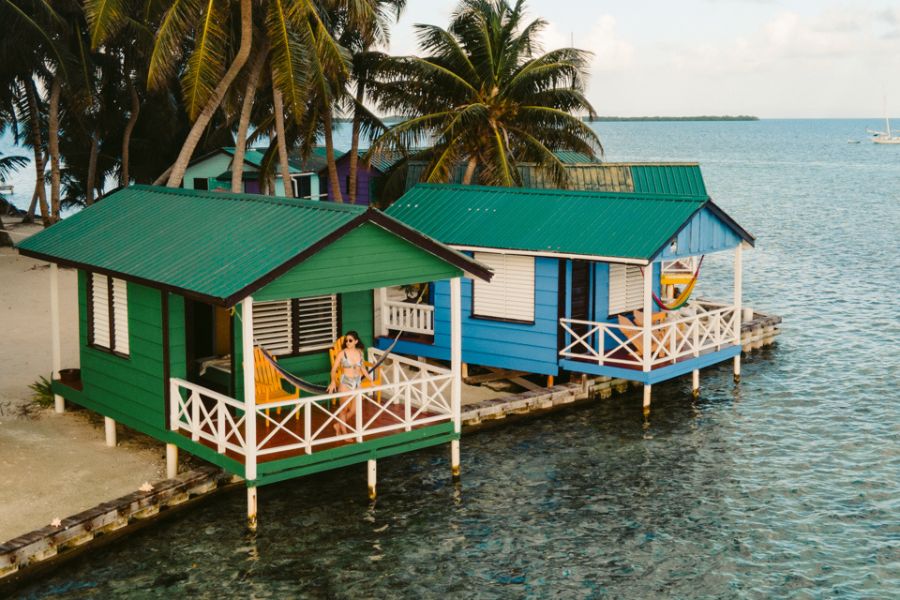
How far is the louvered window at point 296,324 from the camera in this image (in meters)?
18.9

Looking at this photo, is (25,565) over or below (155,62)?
below

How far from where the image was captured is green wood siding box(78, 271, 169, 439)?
18516 mm

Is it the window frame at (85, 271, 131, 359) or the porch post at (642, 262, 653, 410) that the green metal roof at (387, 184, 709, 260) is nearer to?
the porch post at (642, 262, 653, 410)

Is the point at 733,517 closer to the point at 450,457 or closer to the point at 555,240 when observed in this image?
the point at 450,457

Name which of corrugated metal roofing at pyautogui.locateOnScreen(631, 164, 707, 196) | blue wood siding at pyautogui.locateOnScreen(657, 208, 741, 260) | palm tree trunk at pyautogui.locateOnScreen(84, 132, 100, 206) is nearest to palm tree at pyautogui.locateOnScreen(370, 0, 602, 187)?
corrugated metal roofing at pyautogui.locateOnScreen(631, 164, 707, 196)

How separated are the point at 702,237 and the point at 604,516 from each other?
797cm

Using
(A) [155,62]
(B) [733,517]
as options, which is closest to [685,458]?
Result: (B) [733,517]

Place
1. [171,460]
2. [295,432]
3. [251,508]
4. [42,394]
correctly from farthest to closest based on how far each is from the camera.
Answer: [42,394]
[171,460]
[295,432]
[251,508]

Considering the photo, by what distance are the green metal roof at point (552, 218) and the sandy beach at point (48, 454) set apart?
8505 mm

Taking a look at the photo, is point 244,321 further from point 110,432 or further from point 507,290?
point 507,290

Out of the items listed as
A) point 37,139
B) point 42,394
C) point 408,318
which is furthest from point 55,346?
point 37,139

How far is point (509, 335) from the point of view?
2459 centimetres

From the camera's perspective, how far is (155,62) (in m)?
25.9

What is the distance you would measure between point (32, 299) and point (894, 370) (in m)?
24.2
